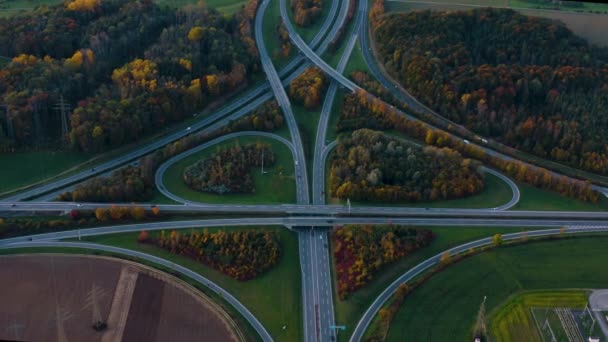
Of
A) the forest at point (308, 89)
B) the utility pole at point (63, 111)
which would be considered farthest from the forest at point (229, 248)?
the forest at point (308, 89)

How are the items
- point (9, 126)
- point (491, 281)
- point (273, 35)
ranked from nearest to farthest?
point (491, 281), point (9, 126), point (273, 35)

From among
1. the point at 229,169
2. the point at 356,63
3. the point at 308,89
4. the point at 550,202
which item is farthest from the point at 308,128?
the point at 550,202

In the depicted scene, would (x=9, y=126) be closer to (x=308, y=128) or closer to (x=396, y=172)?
(x=308, y=128)

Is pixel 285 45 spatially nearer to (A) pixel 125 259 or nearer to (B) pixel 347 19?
(B) pixel 347 19

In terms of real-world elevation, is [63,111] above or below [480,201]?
above

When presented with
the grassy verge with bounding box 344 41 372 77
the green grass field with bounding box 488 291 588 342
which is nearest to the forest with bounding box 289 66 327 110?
the grassy verge with bounding box 344 41 372 77

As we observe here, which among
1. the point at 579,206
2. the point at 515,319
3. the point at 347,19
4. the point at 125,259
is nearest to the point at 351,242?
the point at 515,319
